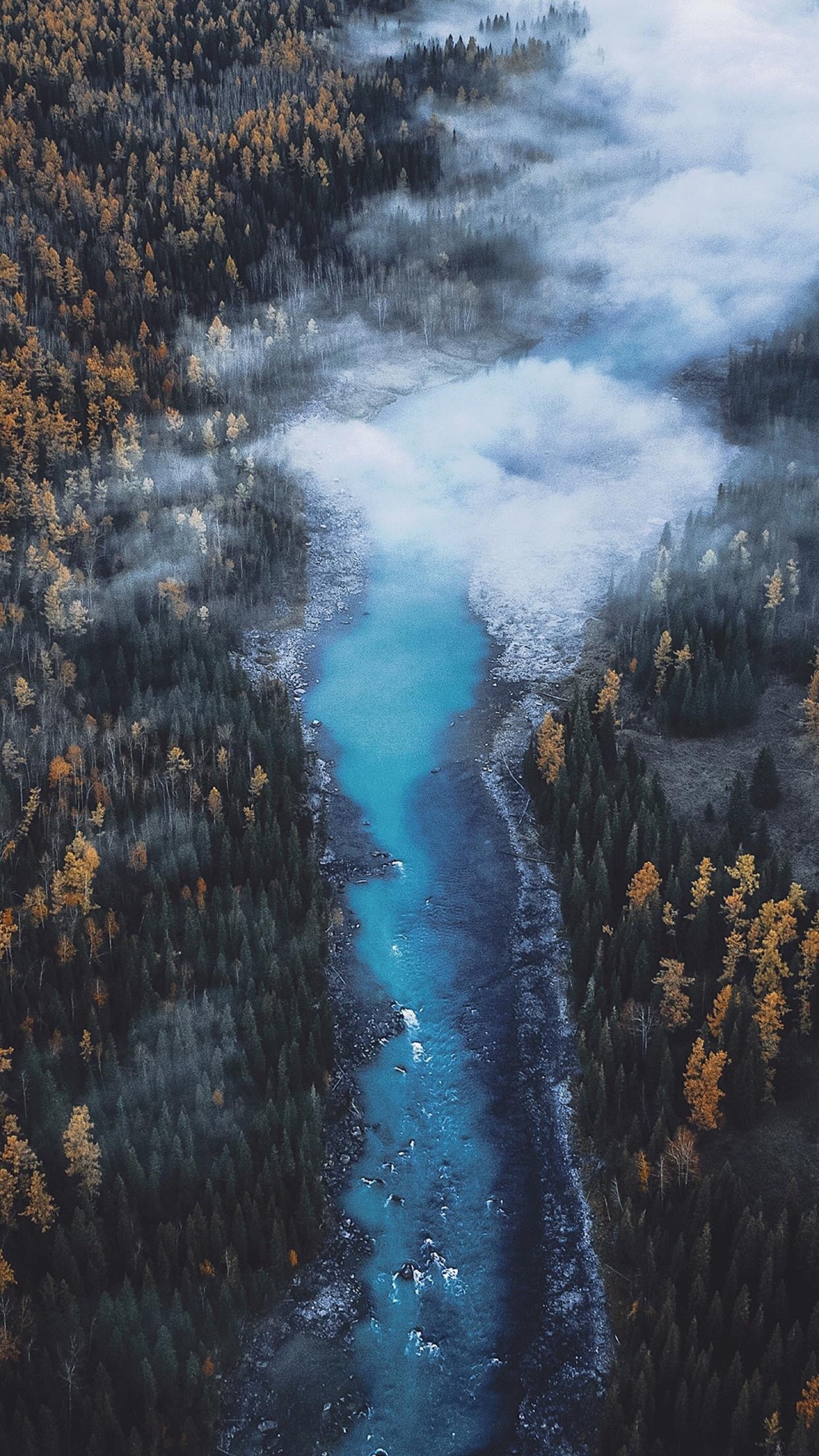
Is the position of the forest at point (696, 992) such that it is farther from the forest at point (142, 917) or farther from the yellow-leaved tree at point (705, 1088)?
the forest at point (142, 917)

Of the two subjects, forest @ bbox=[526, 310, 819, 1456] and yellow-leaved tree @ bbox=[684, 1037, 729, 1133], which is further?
yellow-leaved tree @ bbox=[684, 1037, 729, 1133]

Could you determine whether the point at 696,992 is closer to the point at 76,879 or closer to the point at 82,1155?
the point at 82,1155

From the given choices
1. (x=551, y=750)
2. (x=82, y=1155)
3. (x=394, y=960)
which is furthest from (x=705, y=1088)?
(x=551, y=750)

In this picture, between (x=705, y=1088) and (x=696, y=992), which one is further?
(x=696, y=992)

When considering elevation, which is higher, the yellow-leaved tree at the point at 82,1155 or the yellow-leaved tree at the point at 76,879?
the yellow-leaved tree at the point at 76,879

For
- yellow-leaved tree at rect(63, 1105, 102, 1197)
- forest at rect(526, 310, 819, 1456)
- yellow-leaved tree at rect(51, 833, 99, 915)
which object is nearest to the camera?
forest at rect(526, 310, 819, 1456)

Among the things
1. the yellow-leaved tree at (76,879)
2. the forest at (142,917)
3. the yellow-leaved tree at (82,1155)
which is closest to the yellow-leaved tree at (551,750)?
the forest at (142,917)

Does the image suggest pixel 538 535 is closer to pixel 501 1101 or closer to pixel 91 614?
pixel 91 614

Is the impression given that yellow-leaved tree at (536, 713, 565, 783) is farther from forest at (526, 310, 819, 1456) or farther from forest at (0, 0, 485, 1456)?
forest at (0, 0, 485, 1456)

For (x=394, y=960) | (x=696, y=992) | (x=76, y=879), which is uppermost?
(x=76, y=879)

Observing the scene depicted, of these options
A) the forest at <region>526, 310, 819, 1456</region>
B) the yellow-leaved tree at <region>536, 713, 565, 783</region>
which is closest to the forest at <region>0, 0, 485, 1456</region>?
the forest at <region>526, 310, 819, 1456</region>
